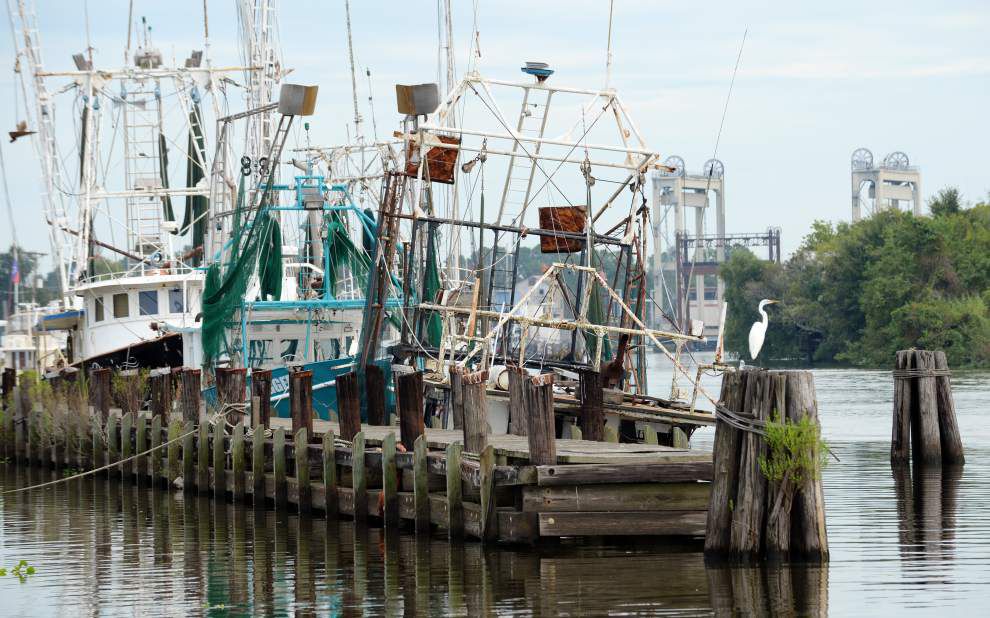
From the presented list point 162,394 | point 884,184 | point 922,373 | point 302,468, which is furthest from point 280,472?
point 884,184

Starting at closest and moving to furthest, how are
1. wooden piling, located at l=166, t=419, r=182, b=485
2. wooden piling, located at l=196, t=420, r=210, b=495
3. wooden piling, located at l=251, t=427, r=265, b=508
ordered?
wooden piling, located at l=251, t=427, r=265, b=508
wooden piling, located at l=196, t=420, r=210, b=495
wooden piling, located at l=166, t=419, r=182, b=485

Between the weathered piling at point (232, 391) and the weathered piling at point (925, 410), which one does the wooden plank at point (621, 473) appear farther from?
the weathered piling at point (232, 391)

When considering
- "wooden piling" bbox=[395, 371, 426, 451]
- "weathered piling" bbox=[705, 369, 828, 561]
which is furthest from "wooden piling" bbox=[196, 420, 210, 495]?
"weathered piling" bbox=[705, 369, 828, 561]

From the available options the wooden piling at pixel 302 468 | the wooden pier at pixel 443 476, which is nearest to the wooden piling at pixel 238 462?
the wooden pier at pixel 443 476

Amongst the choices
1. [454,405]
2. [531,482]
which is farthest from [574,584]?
[454,405]

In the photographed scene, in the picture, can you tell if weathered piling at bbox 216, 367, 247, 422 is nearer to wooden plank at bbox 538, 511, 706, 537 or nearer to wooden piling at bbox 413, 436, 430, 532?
wooden piling at bbox 413, 436, 430, 532

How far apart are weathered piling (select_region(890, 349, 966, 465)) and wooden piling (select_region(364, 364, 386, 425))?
9330 mm

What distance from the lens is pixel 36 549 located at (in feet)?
72.4

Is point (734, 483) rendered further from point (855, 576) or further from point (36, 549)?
point (36, 549)

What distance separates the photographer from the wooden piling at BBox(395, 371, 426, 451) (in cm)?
2094

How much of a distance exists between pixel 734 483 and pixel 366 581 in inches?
176

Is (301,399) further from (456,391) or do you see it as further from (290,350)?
(290,350)

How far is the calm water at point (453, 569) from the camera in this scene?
15828mm

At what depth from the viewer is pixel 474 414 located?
1914 centimetres
